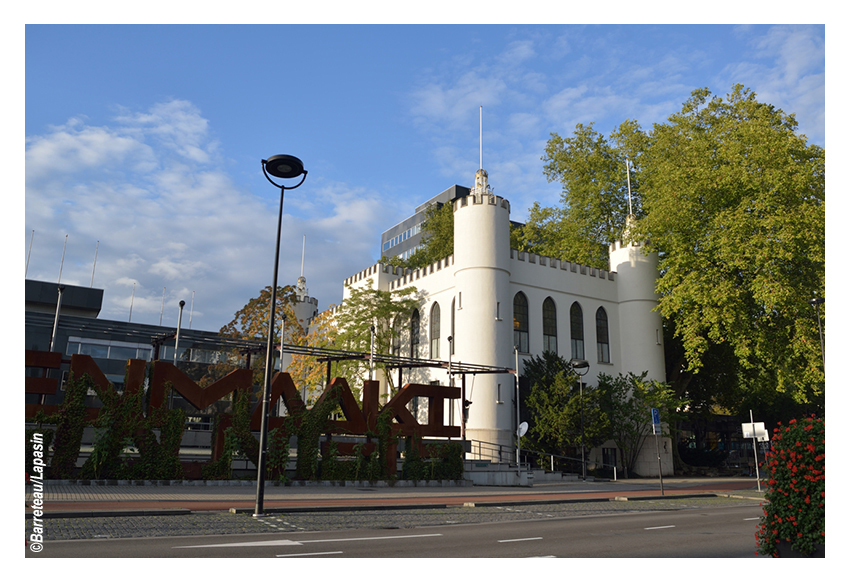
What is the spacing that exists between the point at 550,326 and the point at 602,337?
13.5 feet

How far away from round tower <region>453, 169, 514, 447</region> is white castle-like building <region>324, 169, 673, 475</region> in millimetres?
53

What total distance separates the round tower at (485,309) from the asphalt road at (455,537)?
1565 centimetres

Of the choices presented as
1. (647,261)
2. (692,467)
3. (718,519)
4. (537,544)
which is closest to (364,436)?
(718,519)

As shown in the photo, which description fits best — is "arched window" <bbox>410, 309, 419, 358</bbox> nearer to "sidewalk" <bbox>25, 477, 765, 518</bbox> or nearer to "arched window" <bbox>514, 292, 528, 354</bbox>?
"arched window" <bbox>514, 292, 528, 354</bbox>

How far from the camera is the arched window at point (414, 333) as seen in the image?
39031 mm

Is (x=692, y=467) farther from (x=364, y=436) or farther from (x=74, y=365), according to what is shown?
(x=74, y=365)

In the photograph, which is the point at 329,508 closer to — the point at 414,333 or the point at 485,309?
the point at 485,309

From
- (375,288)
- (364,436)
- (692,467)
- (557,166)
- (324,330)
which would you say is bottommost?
(692,467)

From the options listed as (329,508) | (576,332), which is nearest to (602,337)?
(576,332)

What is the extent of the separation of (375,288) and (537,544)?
106ft

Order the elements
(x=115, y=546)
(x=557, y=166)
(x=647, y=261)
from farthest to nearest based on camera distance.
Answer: (x=557, y=166), (x=647, y=261), (x=115, y=546)

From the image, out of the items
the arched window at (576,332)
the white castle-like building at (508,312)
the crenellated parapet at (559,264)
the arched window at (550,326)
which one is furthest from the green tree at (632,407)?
the crenellated parapet at (559,264)
